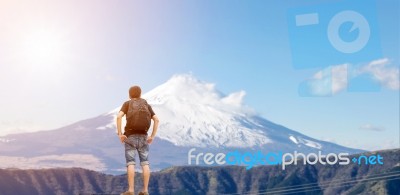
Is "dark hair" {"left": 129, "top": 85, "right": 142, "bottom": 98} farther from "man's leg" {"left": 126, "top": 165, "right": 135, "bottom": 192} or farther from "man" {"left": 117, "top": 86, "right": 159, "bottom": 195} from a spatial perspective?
"man's leg" {"left": 126, "top": 165, "right": 135, "bottom": 192}

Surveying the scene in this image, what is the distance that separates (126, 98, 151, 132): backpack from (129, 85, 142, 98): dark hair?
312 mm

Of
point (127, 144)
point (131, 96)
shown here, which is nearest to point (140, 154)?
point (127, 144)

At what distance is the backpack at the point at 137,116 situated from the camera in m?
24.3

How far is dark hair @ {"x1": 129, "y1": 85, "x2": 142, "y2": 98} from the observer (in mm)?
24469

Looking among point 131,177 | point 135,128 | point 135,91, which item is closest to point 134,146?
point 135,128

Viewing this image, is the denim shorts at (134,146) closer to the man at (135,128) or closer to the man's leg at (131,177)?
the man at (135,128)

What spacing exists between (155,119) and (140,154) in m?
1.58

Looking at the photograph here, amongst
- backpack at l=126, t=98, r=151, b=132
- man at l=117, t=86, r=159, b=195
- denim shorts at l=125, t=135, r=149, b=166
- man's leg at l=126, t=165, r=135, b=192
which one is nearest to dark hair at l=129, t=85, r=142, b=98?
man at l=117, t=86, r=159, b=195

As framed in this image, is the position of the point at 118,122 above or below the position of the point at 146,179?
above

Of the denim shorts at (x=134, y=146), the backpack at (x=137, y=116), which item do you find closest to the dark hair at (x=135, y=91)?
the backpack at (x=137, y=116)

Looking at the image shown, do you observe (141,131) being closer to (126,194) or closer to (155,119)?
(155,119)

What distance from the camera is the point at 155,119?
82.6 ft

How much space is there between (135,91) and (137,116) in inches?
40.9

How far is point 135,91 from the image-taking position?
80.4 ft
